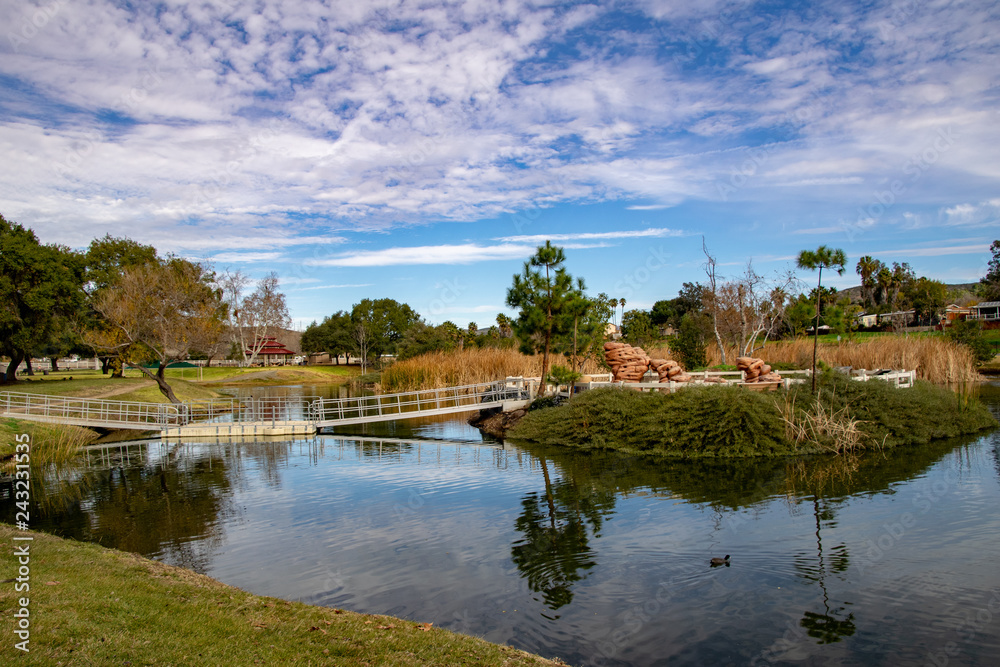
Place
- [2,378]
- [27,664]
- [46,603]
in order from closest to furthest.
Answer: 1. [27,664]
2. [46,603]
3. [2,378]

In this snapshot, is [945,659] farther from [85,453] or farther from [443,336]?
[443,336]

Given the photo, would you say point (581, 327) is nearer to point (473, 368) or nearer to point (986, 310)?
point (473, 368)

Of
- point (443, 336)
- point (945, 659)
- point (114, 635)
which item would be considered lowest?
point (945, 659)

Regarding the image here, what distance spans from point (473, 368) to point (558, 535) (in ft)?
79.8

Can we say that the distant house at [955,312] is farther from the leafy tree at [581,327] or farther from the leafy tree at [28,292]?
the leafy tree at [28,292]

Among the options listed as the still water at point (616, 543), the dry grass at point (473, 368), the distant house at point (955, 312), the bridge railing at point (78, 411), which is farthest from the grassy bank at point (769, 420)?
the distant house at point (955, 312)

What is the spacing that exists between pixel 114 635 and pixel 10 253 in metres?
39.2

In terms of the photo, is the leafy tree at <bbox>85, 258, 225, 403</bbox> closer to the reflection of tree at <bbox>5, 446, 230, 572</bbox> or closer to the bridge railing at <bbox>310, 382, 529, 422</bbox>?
the bridge railing at <bbox>310, 382, 529, 422</bbox>

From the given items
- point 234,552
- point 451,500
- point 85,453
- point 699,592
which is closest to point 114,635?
point 234,552

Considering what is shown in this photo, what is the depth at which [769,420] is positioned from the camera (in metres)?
18.0

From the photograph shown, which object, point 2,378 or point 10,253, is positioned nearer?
point 10,253

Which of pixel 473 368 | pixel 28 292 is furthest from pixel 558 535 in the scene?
pixel 28 292

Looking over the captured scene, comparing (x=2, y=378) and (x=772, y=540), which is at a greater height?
(x=2, y=378)

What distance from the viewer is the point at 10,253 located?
35.6 m
